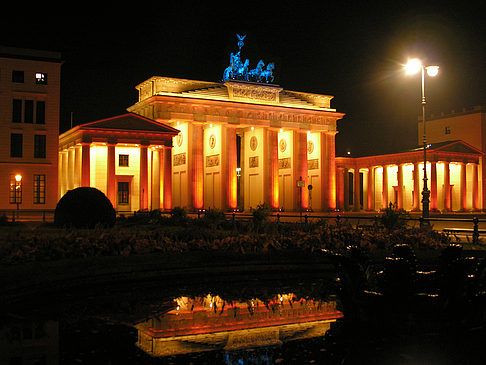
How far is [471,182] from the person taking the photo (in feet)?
259

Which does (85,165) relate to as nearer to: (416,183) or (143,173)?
(143,173)

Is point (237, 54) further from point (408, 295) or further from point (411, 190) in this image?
point (408, 295)

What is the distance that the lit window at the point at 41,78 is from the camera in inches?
1980

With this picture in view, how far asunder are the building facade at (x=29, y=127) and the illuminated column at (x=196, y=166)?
16.8 m

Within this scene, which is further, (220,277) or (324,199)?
(324,199)

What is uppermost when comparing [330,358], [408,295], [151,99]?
[151,99]

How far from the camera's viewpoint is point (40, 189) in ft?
164

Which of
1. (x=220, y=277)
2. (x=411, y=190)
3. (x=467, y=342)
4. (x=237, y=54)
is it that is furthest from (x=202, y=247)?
(x=411, y=190)

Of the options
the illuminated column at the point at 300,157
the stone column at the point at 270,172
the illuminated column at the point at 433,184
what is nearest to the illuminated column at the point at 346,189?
the illuminated column at the point at 300,157

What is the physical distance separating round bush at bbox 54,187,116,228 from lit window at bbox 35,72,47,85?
29457 millimetres

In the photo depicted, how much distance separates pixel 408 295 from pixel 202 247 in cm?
957

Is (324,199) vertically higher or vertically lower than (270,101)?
lower

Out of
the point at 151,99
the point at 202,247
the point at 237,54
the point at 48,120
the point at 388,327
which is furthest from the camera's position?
the point at 237,54

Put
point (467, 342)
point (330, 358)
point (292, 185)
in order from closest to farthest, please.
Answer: point (330, 358), point (467, 342), point (292, 185)
